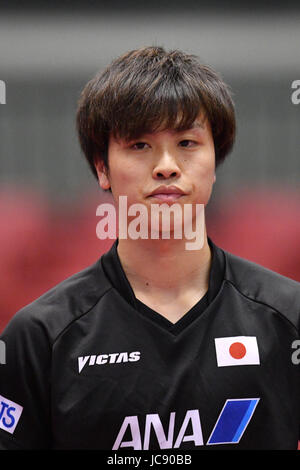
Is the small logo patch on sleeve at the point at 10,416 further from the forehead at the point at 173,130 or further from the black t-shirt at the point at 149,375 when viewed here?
the forehead at the point at 173,130

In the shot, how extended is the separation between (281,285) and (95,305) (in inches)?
14.7

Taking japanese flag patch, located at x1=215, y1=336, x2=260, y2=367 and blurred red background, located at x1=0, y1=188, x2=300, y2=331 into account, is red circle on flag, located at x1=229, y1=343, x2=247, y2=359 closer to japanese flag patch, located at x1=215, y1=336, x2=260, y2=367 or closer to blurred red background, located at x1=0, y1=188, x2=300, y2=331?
japanese flag patch, located at x1=215, y1=336, x2=260, y2=367

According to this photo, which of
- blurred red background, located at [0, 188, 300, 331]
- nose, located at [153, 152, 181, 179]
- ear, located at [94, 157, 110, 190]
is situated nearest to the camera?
nose, located at [153, 152, 181, 179]

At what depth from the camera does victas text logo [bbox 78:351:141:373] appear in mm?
1034

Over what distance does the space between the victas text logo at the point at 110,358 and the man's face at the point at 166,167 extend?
0.93ft

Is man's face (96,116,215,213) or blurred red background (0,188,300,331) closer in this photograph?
man's face (96,116,215,213)

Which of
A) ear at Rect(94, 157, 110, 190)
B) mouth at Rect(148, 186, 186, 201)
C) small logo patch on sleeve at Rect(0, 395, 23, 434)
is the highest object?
ear at Rect(94, 157, 110, 190)

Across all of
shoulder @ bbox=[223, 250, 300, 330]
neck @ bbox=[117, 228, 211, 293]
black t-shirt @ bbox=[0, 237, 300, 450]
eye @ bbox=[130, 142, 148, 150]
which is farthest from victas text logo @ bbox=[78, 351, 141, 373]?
eye @ bbox=[130, 142, 148, 150]

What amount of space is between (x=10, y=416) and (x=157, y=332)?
1.05 feet

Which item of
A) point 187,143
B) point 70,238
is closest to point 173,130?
point 187,143

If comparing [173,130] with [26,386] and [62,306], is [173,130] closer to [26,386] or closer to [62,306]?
[62,306]

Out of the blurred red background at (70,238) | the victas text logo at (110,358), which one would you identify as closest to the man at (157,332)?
the victas text logo at (110,358)

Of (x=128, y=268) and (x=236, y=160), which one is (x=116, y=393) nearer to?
(x=128, y=268)

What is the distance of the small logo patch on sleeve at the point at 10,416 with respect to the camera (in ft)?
3.43
